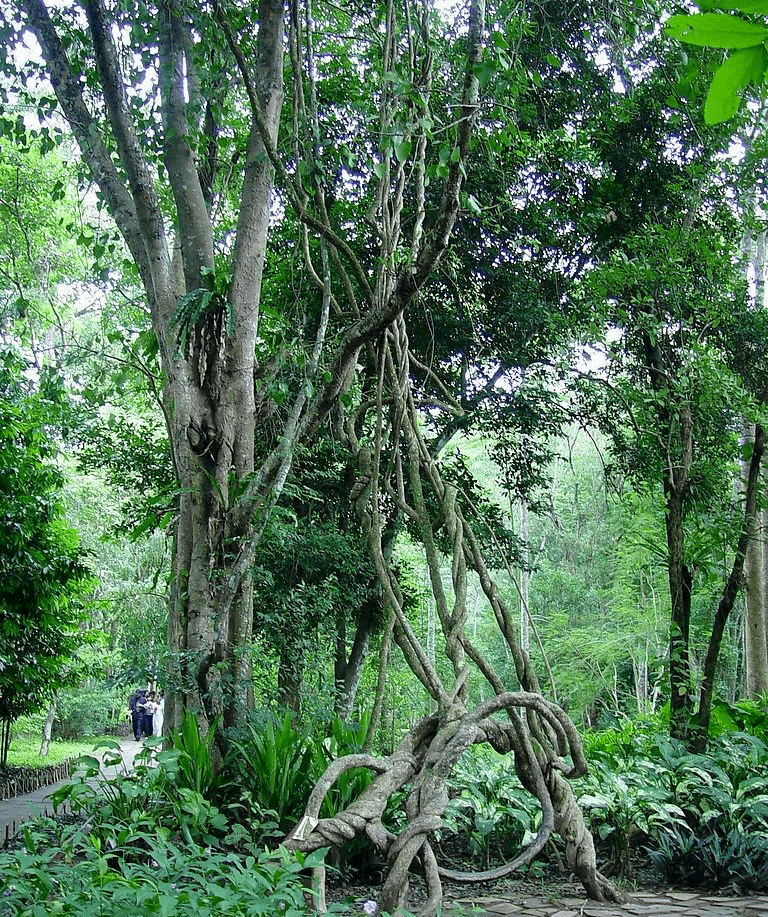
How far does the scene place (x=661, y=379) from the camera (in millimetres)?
7016

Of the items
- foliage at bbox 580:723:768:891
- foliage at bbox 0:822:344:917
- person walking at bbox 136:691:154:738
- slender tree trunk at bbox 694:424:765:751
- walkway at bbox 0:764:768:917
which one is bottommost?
person walking at bbox 136:691:154:738

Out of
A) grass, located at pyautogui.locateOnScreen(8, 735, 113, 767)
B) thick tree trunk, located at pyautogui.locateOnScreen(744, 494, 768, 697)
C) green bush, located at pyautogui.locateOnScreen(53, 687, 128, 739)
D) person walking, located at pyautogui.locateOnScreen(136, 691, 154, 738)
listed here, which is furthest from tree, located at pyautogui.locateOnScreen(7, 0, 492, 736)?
green bush, located at pyautogui.locateOnScreen(53, 687, 128, 739)

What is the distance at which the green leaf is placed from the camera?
0.71 m

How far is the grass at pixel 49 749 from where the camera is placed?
1496cm

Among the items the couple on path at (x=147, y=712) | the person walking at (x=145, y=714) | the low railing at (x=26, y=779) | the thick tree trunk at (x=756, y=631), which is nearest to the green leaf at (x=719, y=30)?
the low railing at (x=26, y=779)

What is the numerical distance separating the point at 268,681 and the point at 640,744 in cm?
275

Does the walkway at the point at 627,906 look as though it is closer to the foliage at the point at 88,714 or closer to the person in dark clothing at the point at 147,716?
the person in dark clothing at the point at 147,716

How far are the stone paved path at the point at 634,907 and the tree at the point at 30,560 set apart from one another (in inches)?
181

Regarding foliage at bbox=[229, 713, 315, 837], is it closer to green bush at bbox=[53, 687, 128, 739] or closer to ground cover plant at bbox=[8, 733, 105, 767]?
ground cover plant at bbox=[8, 733, 105, 767]

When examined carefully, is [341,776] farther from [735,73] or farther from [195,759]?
[735,73]

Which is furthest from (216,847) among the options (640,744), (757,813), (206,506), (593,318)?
(593,318)

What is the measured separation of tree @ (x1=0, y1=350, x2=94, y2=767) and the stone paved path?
4.59 metres

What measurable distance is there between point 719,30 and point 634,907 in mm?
3757

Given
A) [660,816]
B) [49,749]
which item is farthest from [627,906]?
[49,749]
